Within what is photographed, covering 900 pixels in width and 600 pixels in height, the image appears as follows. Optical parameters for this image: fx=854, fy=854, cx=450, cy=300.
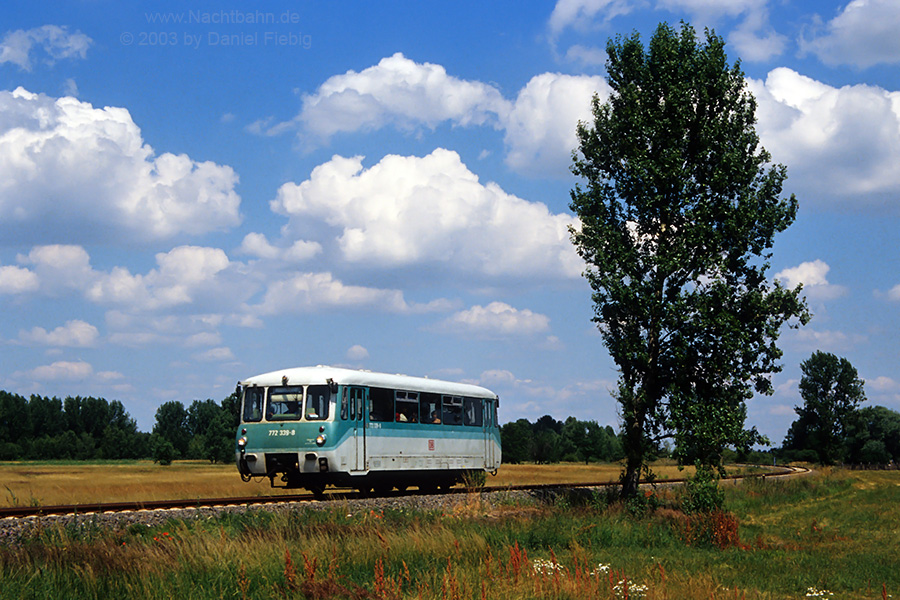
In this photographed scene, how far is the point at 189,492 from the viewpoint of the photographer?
30453mm

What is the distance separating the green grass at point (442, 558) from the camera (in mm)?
10648

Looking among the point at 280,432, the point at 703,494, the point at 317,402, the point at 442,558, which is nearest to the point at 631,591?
the point at 442,558

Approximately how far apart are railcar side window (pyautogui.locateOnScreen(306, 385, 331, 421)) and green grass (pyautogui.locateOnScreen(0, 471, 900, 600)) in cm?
428

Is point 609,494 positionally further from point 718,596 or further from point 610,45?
point 718,596

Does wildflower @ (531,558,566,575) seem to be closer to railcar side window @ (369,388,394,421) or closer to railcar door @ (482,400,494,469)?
railcar side window @ (369,388,394,421)

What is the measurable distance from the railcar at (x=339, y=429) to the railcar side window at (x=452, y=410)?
1.17 ft

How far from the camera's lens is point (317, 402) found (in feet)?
76.5

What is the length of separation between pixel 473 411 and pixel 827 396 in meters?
90.1

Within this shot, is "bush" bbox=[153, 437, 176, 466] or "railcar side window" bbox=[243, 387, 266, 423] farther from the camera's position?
"bush" bbox=[153, 437, 176, 466]

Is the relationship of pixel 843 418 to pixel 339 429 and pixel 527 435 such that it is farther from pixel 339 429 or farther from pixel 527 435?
pixel 339 429

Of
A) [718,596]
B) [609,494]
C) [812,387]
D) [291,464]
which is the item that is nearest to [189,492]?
[291,464]

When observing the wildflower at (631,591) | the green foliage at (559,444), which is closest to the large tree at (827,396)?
the green foliage at (559,444)

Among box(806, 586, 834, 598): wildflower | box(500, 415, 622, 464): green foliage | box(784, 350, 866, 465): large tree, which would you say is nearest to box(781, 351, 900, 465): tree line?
box(784, 350, 866, 465): large tree

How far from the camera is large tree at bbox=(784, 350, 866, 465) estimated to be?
101 meters
